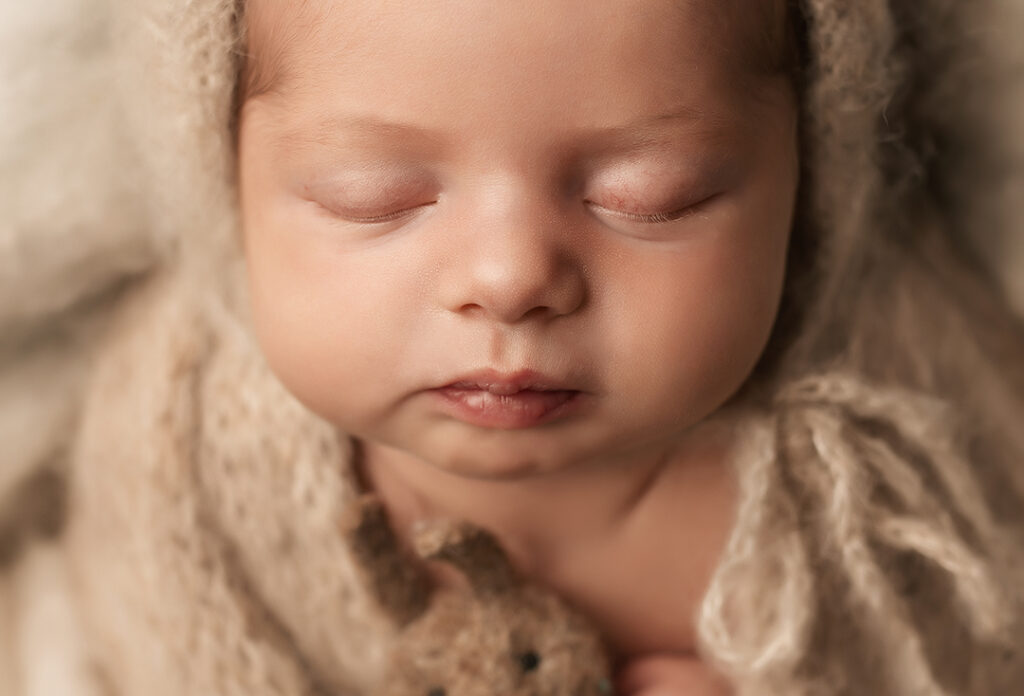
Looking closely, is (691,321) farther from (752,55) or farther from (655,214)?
(752,55)

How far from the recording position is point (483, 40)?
2.85 ft

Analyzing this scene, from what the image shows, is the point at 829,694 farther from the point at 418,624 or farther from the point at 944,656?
the point at 418,624

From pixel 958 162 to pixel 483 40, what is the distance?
29.3 inches

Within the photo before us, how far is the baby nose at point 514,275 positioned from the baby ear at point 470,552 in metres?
0.20

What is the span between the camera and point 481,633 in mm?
1090

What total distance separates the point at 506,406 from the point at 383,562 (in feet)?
0.78

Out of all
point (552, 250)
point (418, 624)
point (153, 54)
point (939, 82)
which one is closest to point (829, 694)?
point (418, 624)

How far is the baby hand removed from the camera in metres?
1.15

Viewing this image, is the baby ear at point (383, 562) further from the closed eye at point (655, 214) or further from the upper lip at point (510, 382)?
the closed eye at point (655, 214)

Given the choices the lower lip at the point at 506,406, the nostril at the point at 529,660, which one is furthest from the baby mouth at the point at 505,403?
the nostril at the point at 529,660

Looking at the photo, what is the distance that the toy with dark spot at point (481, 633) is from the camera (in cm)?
108

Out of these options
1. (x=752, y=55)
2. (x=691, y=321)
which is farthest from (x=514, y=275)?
(x=752, y=55)

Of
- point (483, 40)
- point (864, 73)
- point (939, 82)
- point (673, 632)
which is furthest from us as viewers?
point (939, 82)

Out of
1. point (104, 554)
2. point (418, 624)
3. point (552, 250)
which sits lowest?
point (104, 554)
